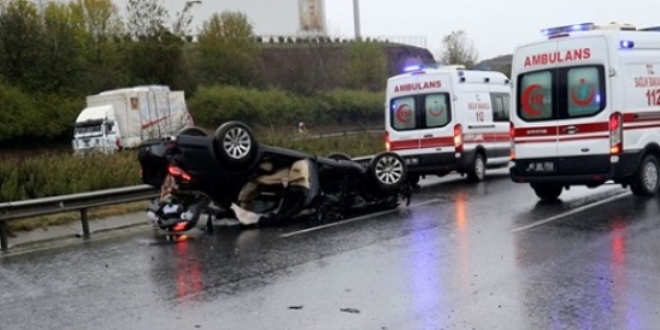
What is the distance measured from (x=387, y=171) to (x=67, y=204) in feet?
16.8

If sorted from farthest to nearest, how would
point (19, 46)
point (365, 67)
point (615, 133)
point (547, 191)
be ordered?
point (365, 67) < point (19, 46) < point (547, 191) < point (615, 133)

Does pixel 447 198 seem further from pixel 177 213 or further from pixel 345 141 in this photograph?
pixel 345 141

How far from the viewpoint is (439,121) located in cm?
1667

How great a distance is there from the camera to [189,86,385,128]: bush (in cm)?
4716

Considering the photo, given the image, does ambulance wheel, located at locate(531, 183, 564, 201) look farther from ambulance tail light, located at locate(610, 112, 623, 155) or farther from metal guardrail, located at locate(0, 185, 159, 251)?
metal guardrail, located at locate(0, 185, 159, 251)

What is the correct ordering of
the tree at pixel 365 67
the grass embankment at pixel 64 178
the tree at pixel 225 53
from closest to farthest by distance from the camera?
the grass embankment at pixel 64 178 < the tree at pixel 225 53 < the tree at pixel 365 67

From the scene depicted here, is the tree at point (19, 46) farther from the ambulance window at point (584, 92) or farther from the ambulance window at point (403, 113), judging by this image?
the ambulance window at point (584, 92)

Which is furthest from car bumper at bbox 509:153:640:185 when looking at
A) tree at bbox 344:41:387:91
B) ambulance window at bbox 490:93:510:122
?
tree at bbox 344:41:387:91

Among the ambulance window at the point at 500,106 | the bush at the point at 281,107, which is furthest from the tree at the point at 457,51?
the ambulance window at the point at 500,106

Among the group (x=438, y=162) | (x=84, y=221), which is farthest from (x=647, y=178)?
(x=84, y=221)

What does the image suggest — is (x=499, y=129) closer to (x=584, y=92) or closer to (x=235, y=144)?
(x=584, y=92)

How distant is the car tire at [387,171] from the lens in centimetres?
1223

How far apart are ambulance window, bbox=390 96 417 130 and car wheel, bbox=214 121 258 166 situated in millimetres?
6471

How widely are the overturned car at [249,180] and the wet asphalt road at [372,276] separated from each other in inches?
19.0
